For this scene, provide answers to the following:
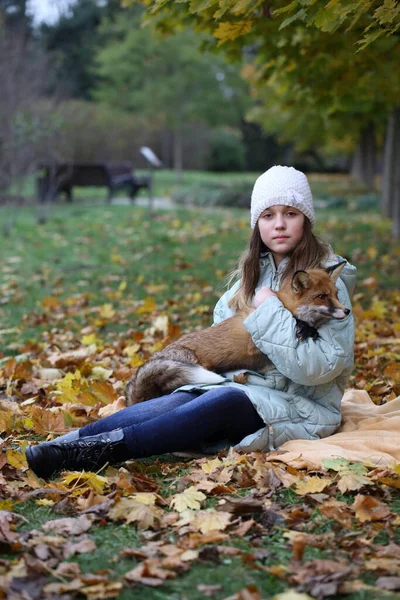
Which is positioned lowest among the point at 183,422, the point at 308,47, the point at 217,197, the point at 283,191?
the point at 183,422

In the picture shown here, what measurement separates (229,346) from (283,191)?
3.11ft

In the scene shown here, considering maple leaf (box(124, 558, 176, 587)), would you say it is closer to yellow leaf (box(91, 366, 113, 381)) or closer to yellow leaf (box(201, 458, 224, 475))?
yellow leaf (box(201, 458, 224, 475))

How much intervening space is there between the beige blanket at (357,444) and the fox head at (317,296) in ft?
2.19

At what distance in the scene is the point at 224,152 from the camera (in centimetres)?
4409

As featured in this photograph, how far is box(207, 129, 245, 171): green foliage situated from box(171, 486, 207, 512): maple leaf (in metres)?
40.7

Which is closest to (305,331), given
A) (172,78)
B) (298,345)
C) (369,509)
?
(298,345)

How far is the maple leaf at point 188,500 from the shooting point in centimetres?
332

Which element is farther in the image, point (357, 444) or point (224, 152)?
point (224, 152)

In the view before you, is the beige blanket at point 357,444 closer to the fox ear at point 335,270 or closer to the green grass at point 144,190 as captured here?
the fox ear at point 335,270

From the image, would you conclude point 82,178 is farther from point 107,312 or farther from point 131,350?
point 131,350

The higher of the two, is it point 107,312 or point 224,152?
point 224,152

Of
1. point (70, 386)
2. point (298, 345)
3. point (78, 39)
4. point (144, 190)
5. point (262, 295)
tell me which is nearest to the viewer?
point (298, 345)

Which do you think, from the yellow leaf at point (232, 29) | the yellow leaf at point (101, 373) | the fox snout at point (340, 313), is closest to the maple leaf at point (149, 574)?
the fox snout at point (340, 313)

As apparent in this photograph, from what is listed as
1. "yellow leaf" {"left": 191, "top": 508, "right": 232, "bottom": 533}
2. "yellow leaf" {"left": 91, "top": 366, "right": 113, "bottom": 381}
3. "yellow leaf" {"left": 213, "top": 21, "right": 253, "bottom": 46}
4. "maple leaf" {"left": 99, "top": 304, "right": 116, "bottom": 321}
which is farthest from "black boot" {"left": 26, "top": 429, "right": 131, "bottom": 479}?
"maple leaf" {"left": 99, "top": 304, "right": 116, "bottom": 321}
